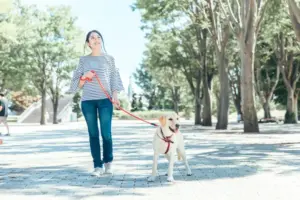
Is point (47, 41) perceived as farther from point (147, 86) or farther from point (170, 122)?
point (147, 86)

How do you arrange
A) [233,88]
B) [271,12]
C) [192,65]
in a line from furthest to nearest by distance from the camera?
1. [233,88]
2. [192,65]
3. [271,12]

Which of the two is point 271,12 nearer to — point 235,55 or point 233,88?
point 235,55

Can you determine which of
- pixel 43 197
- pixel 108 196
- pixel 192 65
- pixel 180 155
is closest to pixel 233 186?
pixel 180 155

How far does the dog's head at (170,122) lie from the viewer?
6.23m

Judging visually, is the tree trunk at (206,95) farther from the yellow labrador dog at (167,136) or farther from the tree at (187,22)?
the yellow labrador dog at (167,136)

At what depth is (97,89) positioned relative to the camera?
6918 mm

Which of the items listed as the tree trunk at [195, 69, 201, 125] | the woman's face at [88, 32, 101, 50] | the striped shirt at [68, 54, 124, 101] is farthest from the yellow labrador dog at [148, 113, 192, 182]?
the tree trunk at [195, 69, 201, 125]

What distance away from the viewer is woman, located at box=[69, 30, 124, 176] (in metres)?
6.92

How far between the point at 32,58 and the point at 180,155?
128 ft

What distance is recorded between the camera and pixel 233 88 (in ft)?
171

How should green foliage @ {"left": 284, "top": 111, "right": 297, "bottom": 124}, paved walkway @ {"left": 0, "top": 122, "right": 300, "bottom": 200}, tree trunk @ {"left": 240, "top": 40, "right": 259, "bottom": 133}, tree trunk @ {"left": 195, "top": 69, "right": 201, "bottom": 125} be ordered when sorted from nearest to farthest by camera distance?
1. paved walkway @ {"left": 0, "top": 122, "right": 300, "bottom": 200}
2. tree trunk @ {"left": 240, "top": 40, "right": 259, "bottom": 133}
3. tree trunk @ {"left": 195, "top": 69, "right": 201, "bottom": 125}
4. green foliage @ {"left": 284, "top": 111, "right": 297, "bottom": 124}

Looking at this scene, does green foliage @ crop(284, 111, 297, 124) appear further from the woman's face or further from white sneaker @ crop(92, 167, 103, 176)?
the woman's face

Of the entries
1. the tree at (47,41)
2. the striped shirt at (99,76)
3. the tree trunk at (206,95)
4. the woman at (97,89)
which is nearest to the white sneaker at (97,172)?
the woman at (97,89)

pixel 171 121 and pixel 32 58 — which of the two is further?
pixel 32 58
